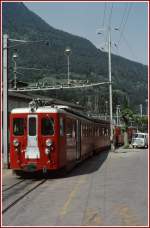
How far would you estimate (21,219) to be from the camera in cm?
1120

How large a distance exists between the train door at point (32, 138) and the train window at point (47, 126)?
0.26 m

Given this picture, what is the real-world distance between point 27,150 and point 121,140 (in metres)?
55.5

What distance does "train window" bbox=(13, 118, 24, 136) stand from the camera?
21.3 meters

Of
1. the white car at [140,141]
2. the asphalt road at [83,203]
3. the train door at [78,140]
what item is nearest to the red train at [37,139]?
the asphalt road at [83,203]

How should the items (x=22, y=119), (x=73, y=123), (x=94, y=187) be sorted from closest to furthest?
1. (x=94, y=187)
2. (x=22, y=119)
3. (x=73, y=123)

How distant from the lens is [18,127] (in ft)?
70.1

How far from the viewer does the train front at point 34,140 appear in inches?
816

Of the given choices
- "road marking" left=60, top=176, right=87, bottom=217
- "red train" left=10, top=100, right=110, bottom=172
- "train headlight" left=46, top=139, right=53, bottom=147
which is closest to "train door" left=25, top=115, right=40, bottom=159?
"red train" left=10, top=100, right=110, bottom=172

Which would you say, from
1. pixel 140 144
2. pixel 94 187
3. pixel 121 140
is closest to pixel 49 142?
pixel 94 187

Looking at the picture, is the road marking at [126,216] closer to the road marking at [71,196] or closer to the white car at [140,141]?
the road marking at [71,196]

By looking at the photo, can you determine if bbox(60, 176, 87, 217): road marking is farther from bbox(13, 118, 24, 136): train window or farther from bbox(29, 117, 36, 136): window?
bbox(13, 118, 24, 136): train window

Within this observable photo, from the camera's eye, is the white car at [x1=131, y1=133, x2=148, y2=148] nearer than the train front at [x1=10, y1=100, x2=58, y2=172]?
No

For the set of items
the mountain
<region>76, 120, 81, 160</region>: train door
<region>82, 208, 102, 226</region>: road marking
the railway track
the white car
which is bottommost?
the white car

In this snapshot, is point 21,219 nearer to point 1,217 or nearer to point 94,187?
point 1,217
